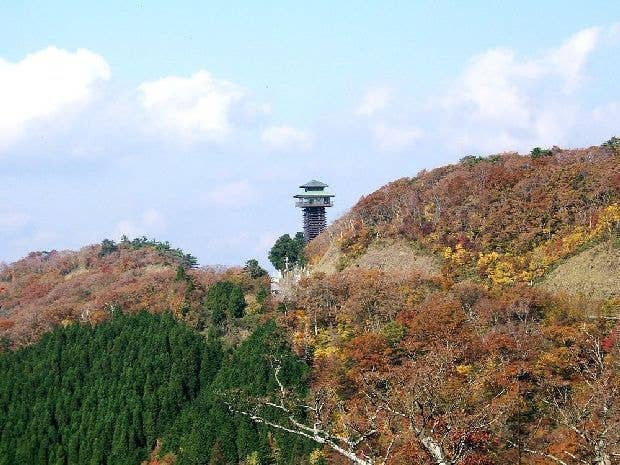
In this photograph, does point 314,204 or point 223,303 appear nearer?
point 223,303

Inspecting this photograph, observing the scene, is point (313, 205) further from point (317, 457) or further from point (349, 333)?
point (317, 457)

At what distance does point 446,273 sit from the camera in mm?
32500

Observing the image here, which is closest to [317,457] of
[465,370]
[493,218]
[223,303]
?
[465,370]

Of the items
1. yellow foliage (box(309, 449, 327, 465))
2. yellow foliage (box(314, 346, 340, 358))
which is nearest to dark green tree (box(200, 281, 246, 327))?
yellow foliage (box(314, 346, 340, 358))

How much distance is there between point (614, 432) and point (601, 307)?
42.9 feet

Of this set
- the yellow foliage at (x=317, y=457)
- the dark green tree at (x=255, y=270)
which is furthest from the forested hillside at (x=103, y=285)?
the yellow foliage at (x=317, y=457)

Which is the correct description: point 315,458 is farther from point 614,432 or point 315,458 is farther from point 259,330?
point 614,432

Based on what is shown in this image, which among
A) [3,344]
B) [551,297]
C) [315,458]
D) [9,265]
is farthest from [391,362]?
[9,265]

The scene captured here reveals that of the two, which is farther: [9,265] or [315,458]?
[9,265]

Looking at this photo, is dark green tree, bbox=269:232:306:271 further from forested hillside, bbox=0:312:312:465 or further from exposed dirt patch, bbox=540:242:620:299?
exposed dirt patch, bbox=540:242:620:299

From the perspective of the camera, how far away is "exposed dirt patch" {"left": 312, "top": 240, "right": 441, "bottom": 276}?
113 feet

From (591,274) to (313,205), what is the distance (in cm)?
2061

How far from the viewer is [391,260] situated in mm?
35969

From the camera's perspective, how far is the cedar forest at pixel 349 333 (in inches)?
912
